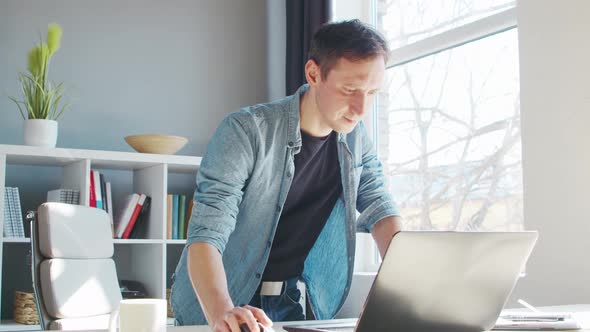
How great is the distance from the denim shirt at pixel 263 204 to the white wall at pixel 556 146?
24.9 inches

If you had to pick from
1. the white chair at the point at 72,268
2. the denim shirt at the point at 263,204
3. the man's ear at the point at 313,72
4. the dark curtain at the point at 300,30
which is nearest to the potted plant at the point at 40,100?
the white chair at the point at 72,268

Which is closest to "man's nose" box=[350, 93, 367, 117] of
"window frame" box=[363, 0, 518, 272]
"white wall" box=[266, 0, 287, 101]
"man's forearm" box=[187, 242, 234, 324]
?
"man's forearm" box=[187, 242, 234, 324]

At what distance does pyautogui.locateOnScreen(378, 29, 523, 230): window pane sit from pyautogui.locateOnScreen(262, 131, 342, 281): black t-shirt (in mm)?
1212

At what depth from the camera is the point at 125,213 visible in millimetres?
3412

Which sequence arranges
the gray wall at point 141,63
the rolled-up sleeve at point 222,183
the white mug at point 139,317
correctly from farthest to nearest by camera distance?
the gray wall at point 141,63 → the rolled-up sleeve at point 222,183 → the white mug at point 139,317

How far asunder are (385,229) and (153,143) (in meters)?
1.81

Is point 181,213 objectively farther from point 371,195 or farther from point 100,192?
point 371,195

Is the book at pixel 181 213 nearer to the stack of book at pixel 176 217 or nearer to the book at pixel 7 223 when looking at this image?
the stack of book at pixel 176 217

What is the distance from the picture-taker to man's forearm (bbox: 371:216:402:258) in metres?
1.87

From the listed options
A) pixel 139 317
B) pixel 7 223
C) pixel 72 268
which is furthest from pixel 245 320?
pixel 7 223

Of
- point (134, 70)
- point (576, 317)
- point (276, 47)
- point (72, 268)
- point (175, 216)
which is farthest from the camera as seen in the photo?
point (276, 47)

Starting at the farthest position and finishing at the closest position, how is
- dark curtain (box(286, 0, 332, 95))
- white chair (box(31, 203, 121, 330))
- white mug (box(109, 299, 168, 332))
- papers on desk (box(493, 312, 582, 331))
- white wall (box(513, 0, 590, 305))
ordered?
dark curtain (box(286, 0, 332, 95)) < white wall (box(513, 0, 590, 305)) < white chair (box(31, 203, 121, 330)) < papers on desk (box(493, 312, 582, 331)) < white mug (box(109, 299, 168, 332))

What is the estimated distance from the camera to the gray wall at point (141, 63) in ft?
11.7

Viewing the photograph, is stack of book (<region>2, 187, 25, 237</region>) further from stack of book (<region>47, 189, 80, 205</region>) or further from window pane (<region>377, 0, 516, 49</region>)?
window pane (<region>377, 0, 516, 49</region>)
